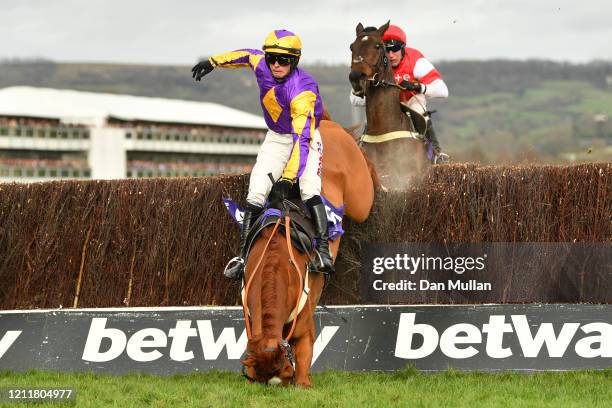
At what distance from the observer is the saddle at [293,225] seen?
7.22 meters

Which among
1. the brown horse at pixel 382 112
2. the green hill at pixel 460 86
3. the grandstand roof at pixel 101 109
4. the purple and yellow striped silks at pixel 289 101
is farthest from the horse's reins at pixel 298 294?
the green hill at pixel 460 86

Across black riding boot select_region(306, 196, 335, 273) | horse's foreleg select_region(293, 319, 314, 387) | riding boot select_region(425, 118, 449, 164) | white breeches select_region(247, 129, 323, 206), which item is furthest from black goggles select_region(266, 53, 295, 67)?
riding boot select_region(425, 118, 449, 164)

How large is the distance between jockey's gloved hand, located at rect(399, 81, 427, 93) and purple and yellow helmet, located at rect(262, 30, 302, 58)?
2862 mm

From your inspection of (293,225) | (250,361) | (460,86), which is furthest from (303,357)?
(460,86)

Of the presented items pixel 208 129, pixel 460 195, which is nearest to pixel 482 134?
pixel 208 129

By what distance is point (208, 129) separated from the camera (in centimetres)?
9050

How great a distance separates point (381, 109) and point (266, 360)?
180 inches

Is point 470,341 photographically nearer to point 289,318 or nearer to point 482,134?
point 289,318

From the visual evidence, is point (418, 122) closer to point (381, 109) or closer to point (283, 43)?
point (381, 109)

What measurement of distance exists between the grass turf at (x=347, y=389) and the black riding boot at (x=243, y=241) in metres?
0.83

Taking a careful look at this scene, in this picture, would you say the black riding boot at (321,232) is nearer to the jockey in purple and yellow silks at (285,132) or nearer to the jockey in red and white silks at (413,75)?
the jockey in purple and yellow silks at (285,132)

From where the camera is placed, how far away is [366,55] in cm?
1004

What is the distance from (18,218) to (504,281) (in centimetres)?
457

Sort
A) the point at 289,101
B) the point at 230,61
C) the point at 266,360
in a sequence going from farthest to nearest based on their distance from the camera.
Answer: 1. the point at 230,61
2. the point at 289,101
3. the point at 266,360
